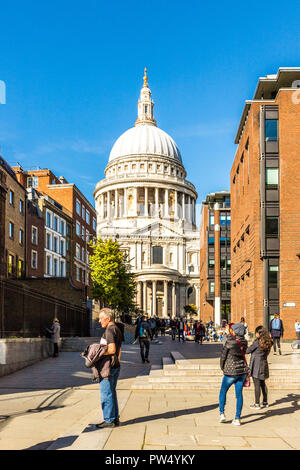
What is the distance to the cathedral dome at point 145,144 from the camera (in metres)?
152

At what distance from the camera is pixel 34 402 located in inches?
498

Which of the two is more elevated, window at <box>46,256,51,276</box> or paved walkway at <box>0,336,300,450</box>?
window at <box>46,256,51,276</box>

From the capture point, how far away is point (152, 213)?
141 m

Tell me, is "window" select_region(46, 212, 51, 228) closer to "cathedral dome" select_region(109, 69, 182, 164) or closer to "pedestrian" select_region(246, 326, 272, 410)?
"pedestrian" select_region(246, 326, 272, 410)

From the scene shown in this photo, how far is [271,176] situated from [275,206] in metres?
2.16

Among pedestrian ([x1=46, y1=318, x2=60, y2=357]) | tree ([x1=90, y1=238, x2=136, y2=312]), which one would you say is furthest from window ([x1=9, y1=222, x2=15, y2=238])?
tree ([x1=90, y1=238, x2=136, y2=312])

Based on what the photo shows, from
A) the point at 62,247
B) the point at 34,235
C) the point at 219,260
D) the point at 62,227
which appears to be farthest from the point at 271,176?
the point at 219,260

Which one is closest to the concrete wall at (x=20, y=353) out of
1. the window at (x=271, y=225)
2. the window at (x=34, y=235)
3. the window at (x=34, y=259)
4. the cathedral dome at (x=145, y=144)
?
the window at (x=271, y=225)

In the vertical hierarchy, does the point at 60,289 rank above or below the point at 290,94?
below

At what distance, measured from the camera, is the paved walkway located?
8.03 meters

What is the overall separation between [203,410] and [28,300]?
13033mm

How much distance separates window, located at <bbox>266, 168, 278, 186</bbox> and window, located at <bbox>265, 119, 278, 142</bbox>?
2190 mm
